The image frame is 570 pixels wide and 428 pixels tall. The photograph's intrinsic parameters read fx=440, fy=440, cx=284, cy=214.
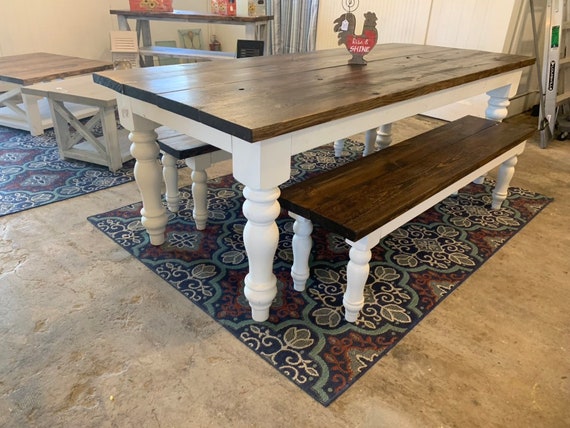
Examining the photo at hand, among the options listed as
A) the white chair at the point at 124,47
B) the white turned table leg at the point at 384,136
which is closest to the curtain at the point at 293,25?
the white chair at the point at 124,47

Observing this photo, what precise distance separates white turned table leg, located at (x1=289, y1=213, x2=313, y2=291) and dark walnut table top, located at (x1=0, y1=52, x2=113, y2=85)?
2278 millimetres

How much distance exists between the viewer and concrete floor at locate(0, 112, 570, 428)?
3.90 ft

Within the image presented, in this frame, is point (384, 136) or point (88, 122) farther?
point (384, 136)

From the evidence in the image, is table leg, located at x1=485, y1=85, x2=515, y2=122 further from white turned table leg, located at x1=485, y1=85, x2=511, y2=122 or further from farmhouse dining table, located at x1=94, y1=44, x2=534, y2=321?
farmhouse dining table, located at x1=94, y1=44, x2=534, y2=321

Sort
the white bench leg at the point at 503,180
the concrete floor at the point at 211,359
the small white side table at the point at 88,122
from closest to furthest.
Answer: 1. the concrete floor at the point at 211,359
2. the white bench leg at the point at 503,180
3. the small white side table at the point at 88,122

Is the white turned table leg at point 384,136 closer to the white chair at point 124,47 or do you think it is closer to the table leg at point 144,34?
the white chair at point 124,47

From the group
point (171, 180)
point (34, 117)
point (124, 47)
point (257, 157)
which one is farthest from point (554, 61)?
point (34, 117)

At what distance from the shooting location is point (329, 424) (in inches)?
45.6

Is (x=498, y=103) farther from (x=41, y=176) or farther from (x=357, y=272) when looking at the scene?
(x=41, y=176)

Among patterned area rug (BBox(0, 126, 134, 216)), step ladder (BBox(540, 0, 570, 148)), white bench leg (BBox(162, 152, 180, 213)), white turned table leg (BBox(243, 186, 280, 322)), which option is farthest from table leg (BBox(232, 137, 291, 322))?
step ladder (BBox(540, 0, 570, 148))

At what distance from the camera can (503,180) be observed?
2.27 metres

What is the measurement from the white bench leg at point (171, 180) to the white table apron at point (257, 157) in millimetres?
219

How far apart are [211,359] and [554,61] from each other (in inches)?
124

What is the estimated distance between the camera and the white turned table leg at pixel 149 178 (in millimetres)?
1676
